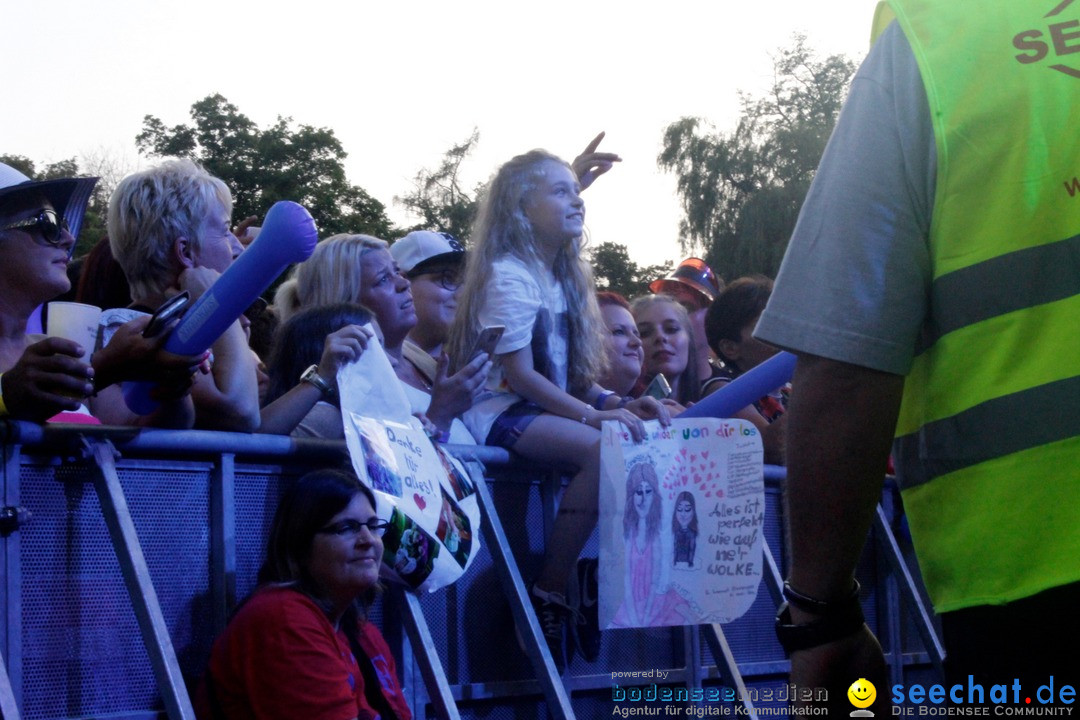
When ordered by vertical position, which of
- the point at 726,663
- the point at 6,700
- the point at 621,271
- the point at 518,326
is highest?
the point at 621,271

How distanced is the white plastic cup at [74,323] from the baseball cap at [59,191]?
568 millimetres

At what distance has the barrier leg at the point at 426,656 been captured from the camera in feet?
12.9

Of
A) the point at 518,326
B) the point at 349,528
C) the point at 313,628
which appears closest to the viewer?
the point at 313,628

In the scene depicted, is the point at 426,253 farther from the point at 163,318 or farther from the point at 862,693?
the point at 862,693

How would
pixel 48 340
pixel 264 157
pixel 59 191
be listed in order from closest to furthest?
pixel 48 340 < pixel 59 191 < pixel 264 157

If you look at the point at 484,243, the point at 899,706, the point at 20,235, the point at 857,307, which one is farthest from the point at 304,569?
the point at 899,706

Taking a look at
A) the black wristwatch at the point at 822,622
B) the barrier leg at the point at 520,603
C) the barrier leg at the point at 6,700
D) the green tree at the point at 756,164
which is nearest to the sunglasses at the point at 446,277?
the barrier leg at the point at 520,603

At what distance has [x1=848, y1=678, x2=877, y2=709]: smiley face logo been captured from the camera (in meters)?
1.70

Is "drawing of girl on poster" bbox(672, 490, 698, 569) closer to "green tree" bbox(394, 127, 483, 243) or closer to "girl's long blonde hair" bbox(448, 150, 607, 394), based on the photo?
"girl's long blonde hair" bbox(448, 150, 607, 394)

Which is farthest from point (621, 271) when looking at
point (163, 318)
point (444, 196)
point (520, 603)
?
point (163, 318)

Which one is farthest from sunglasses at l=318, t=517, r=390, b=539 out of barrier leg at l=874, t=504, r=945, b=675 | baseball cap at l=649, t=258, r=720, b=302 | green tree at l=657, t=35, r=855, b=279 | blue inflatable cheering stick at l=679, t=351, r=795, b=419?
green tree at l=657, t=35, r=855, b=279

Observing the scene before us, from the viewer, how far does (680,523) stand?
473 cm

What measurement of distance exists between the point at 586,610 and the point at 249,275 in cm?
216

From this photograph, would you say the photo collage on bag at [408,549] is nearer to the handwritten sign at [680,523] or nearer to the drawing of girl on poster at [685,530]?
the handwritten sign at [680,523]
